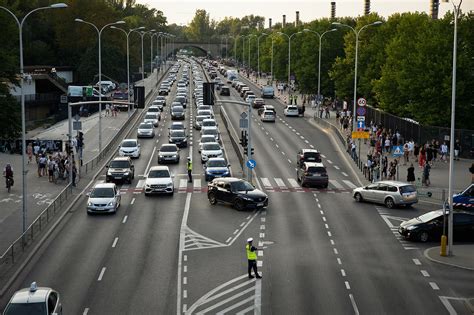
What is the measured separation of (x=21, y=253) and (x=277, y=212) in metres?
13.9

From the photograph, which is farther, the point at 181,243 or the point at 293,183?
the point at 293,183

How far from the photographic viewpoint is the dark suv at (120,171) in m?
48.8

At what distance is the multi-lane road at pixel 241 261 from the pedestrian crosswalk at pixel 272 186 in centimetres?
24

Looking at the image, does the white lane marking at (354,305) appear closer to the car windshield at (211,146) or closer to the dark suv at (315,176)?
the dark suv at (315,176)

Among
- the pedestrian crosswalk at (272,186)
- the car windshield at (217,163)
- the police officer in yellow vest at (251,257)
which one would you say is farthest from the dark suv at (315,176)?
the police officer in yellow vest at (251,257)

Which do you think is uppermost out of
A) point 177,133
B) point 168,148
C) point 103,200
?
point 177,133

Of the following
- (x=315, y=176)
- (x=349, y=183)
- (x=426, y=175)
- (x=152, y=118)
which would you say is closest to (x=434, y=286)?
(x=315, y=176)

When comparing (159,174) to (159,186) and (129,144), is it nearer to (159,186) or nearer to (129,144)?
(159,186)

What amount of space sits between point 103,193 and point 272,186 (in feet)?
41.1

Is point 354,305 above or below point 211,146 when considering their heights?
below

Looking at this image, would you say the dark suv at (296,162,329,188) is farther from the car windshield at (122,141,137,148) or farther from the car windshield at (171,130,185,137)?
the car windshield at (171,130,185,137)

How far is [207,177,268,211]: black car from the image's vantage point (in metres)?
40.3

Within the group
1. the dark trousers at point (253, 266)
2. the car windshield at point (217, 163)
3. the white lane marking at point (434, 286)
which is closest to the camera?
the white lane marking at point (434, 286)

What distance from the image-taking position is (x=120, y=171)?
49094 millimetres
